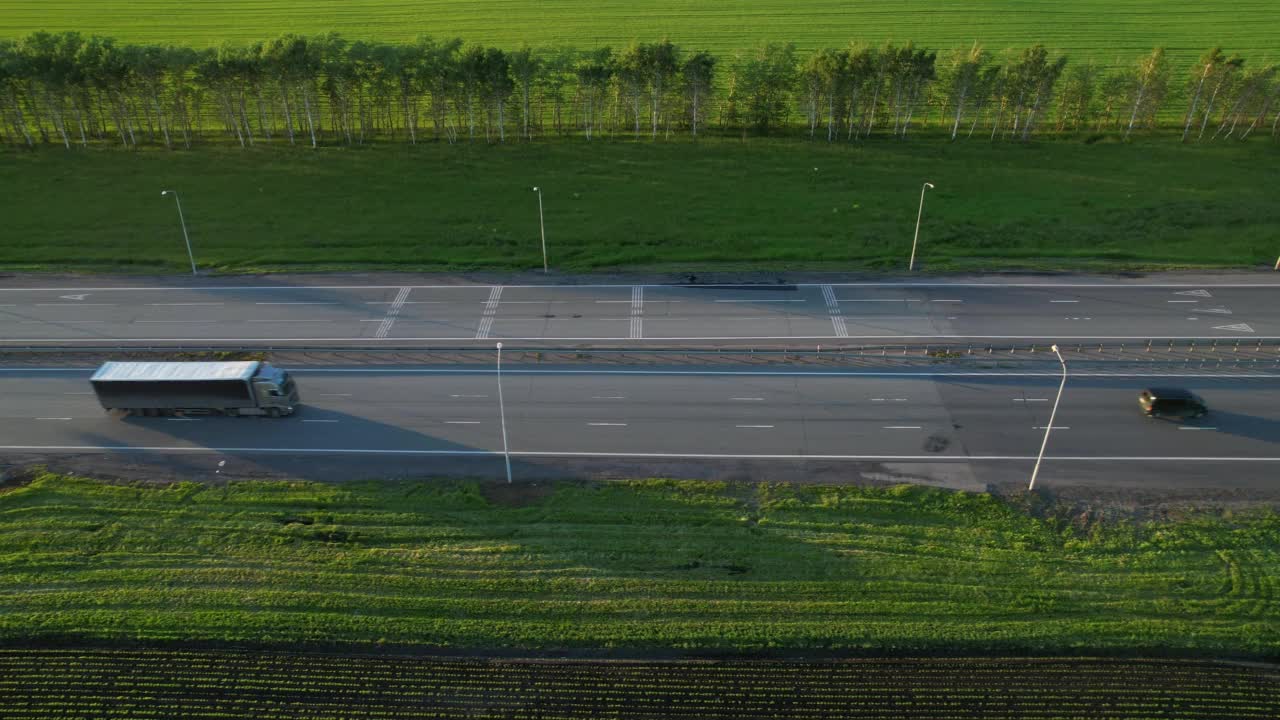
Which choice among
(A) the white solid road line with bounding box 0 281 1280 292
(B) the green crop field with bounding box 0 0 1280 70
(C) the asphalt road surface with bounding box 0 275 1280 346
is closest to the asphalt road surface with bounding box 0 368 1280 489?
(C) the asphalt road surface with bounding box 0 275 1280 346

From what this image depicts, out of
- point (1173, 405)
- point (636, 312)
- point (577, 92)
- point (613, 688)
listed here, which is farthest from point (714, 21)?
point (613, 688)

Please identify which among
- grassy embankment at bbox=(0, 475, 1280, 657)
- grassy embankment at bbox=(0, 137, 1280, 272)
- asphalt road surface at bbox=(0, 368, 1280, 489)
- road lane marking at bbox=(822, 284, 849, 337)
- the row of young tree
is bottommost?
grassy embankment at bbox=(0, 475, 1280, 657)

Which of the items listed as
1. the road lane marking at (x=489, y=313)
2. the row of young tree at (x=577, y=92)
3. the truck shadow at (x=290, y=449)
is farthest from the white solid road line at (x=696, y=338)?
the row of young tree at (x=577, y=92)

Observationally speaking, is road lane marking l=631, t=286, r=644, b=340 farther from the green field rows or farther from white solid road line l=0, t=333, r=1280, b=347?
the green field rows

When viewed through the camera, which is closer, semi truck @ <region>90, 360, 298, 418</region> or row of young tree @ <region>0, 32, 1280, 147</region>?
semi truck @ <region>90, 360, 298, 418</region>

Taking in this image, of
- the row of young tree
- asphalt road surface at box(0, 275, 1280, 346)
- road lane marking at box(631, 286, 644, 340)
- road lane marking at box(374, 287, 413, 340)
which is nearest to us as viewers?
asphalt road surface at box(0, 275, 1280, 346)

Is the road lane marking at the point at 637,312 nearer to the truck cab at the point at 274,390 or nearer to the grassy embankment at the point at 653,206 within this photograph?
the grassy embankment at the point at 653,206

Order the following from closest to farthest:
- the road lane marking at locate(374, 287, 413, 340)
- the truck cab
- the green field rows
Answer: the green field rows, the truck cab, the road lane marking at locate(374, 287, 413, 340)
